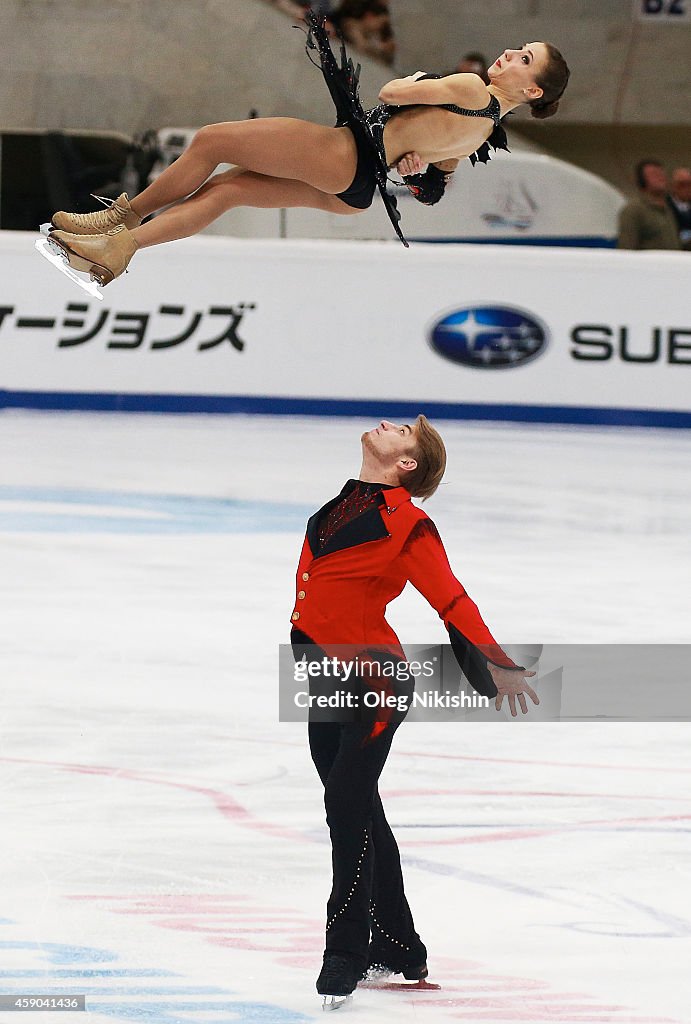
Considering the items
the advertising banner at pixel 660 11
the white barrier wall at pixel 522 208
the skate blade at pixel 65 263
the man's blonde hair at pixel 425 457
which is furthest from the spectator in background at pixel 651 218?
the man's blonde hair at pixel 425 457

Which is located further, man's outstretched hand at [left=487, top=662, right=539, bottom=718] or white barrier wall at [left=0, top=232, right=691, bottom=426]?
white barrier wall at [left=0, top=232, right=691, bottom=426]

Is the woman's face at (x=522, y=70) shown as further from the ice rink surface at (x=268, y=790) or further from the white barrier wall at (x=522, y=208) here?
the white barrier wall at (x=522, y=208)

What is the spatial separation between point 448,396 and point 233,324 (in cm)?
191

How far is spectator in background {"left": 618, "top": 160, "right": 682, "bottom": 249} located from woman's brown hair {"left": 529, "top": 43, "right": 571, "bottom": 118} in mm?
10610

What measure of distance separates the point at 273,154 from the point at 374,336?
10091 mm

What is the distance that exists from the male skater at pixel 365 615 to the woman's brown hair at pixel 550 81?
108 cm

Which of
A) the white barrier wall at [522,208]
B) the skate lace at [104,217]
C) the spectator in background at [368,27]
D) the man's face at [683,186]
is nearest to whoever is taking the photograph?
the skate lace at [104,217]

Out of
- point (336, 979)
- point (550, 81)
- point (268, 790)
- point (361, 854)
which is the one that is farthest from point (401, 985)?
point (550, 81)

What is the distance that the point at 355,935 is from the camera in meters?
4.07

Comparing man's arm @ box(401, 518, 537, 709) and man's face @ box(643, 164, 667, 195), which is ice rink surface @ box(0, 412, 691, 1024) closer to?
man's arm @ box(401, 518, 537, 709)

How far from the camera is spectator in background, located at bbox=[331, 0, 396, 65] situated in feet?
57.3

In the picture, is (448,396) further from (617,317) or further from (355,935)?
(355,935)

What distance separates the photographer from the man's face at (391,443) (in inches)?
159
